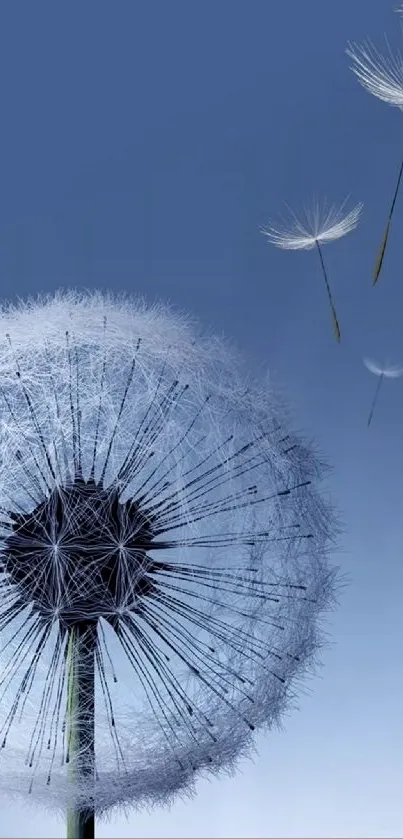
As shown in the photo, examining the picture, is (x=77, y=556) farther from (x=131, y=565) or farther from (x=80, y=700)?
(x=80, y=700)

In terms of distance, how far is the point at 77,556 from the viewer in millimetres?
3352

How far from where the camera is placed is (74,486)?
344cm

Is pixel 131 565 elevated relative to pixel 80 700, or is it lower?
elevated

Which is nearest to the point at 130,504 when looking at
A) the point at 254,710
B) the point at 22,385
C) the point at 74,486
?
the point at 74,486

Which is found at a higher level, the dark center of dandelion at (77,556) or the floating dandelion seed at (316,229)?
the floating dandelion seed at (316,229)

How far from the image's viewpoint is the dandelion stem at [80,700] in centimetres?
342

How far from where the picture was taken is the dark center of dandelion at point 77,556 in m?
3.34

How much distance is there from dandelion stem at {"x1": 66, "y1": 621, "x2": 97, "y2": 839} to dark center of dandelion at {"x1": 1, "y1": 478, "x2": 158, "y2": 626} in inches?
2.8

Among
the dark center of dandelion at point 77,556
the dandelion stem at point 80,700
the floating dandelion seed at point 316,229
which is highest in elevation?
the floating dandelion seed at point 316,229

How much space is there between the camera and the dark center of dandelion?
3342mm

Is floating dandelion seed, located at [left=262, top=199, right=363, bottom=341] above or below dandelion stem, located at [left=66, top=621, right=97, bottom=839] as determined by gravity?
above

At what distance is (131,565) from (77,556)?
0.64 feet

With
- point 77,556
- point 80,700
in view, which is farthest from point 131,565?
point 80,700

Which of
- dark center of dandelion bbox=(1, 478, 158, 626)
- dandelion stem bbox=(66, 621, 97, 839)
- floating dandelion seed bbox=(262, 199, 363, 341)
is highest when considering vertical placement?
floating dandelion seed bbox=(262, 199, 363, 341)
